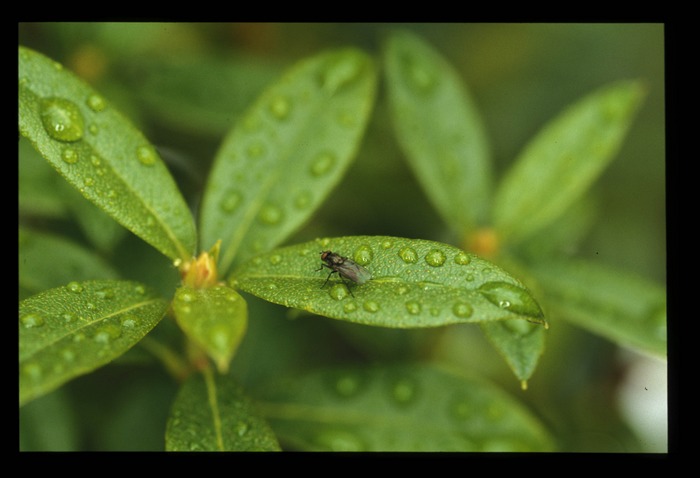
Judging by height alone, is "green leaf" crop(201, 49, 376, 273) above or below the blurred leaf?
above

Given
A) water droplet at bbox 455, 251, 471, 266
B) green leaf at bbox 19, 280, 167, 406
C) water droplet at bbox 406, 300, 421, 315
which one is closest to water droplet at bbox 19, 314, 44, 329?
green leaf at bbox 19, 280, 167, 406

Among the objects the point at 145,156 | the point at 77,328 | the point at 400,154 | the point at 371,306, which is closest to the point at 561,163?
the point at 400,154

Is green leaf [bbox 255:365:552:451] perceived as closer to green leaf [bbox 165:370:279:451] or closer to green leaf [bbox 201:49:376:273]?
green leaf [bbox 165:370:279:451]

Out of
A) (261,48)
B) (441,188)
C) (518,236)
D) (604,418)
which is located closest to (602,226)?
(604,418)

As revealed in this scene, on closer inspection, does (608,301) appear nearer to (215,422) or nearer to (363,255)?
(363,255)

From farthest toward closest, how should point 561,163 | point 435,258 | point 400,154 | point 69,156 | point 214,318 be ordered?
point 400,154 → point 561,163 → point 69,156 → point 435,258 → point 214,318

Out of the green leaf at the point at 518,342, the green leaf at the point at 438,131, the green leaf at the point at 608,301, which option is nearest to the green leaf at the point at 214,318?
the green leaf at the point at 518,342

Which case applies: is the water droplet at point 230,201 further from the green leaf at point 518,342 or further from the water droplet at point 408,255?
the green leaf at point 518,342
